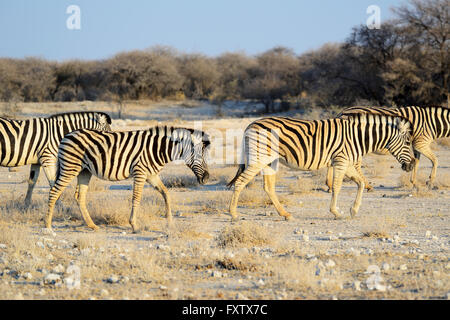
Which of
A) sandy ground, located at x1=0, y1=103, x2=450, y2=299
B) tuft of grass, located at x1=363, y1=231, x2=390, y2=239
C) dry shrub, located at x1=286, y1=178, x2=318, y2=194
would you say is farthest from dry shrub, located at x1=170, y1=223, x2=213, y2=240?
dry shrub, located at x1=286, y1=178, x2=318, y2=194

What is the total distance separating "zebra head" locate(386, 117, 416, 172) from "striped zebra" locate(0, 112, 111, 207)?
5245mm

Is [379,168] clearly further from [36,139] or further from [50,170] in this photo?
[36,139]

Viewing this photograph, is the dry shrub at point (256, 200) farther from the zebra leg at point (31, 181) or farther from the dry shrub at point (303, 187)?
the zebra leg at point (31, 181)

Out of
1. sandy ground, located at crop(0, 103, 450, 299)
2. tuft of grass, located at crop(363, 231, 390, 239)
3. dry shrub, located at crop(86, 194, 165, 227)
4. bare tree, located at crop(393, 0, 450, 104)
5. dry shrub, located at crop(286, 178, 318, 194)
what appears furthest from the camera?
bare tree, located at crop(393, 0, 450, 104)

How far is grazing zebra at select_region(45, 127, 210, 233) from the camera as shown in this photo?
330 inches

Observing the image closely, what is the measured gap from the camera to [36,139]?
10016mm

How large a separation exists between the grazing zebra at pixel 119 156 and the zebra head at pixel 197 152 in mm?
16

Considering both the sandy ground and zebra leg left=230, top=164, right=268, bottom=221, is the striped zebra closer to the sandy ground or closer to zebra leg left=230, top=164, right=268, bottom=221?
the sandy ground

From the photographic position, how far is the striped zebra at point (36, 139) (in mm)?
9797

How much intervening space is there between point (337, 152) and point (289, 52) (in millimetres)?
43654

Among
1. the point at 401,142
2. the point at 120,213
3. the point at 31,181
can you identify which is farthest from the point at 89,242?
the point at 401,142

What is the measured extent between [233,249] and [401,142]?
4.09 meters

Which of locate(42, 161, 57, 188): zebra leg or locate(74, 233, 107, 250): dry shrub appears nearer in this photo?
locate(74, 233, 107, 250): dry shrub

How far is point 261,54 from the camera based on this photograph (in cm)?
5362
